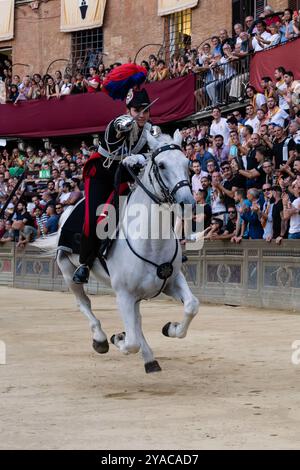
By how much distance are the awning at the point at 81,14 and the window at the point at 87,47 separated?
1.99 feet

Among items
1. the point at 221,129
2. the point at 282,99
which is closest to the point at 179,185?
the point at 282,99

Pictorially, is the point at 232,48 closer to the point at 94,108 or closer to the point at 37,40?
the point at 94,108

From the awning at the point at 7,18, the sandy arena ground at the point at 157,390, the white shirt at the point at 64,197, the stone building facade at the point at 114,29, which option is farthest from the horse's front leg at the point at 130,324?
the awning at the point at 7,18

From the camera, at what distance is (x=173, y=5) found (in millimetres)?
31516

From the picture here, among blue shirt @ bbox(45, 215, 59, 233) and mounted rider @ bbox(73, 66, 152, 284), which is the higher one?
mounted rider @ bbox(73, 66, 152, 284)

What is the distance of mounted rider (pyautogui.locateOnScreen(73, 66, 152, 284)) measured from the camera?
8.91 metres

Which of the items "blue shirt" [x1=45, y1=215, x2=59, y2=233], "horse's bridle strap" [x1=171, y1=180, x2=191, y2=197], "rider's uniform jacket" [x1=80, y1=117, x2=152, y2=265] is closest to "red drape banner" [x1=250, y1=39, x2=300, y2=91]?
"blue shirt" [x1=45, y1=215, x2=59, y2=233]

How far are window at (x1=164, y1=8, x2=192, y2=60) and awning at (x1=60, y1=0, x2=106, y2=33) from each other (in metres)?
3.76

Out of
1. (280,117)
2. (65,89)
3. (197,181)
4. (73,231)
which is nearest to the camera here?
(73,231)

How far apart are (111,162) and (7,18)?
104ft

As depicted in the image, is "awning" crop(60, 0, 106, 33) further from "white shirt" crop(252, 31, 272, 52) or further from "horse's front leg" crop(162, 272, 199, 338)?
"horse's front leg" crop(162, 272, 199, 338)

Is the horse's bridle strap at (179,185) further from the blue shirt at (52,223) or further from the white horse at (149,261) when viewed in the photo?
the blue shirt at (52,223)

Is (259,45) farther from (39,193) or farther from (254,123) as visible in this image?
(39,193)

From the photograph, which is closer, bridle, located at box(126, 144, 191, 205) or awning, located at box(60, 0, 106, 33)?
bridle, located at box(126, 144, 191, 205)
